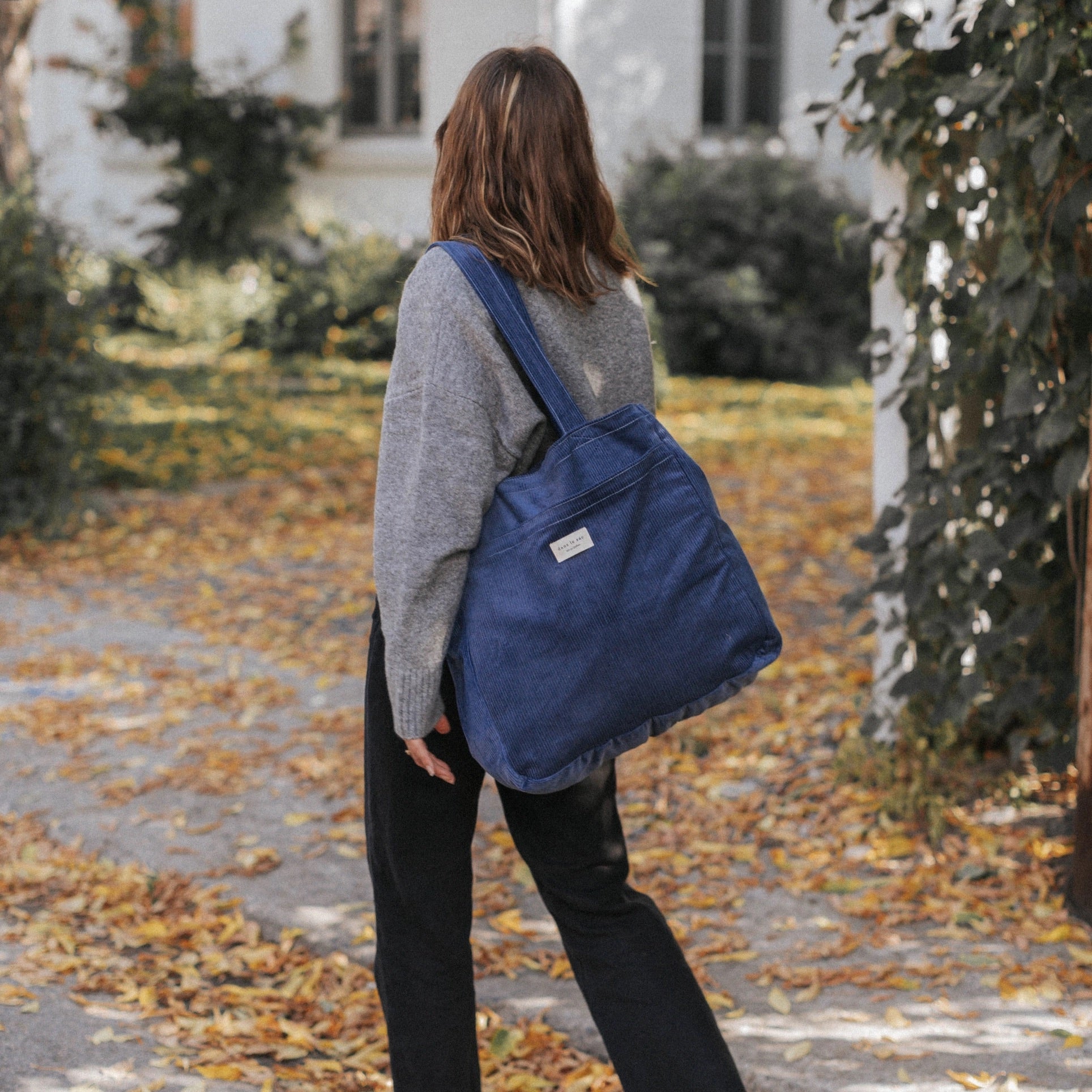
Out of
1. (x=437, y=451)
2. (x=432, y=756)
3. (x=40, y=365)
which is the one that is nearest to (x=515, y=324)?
(x=437, y=451)

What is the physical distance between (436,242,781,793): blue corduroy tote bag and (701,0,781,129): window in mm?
13140

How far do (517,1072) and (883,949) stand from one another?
93 centimetres

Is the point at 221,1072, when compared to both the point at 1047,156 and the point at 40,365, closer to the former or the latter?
the point at 1047,156

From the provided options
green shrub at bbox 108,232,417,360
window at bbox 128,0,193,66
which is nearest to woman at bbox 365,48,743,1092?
green shrub at bbox 108,232,417,360

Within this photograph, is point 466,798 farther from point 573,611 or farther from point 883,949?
point 883,949

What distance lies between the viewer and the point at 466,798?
83.1 inches

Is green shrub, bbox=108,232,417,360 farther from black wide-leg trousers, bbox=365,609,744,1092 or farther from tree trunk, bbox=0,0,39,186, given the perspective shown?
black wide-leg trousers, bbox=365,609,744,1092

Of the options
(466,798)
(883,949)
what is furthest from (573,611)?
(883,949)

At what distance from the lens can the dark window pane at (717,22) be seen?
14125 mm

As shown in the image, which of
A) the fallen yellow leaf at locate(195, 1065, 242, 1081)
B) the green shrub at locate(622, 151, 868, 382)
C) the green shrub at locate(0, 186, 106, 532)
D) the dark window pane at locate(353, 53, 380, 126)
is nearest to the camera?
the fallen yellow leaf at locate(195, 1065, 242, 1081)

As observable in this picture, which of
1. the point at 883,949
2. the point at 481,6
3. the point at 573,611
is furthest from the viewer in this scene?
the point at 481,6

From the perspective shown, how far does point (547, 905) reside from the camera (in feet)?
7.02

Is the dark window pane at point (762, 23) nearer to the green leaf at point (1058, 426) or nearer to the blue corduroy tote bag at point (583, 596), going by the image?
the green leaf at point (1058, 426)

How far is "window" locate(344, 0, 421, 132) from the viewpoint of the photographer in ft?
48.1
